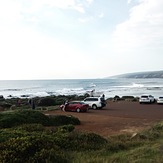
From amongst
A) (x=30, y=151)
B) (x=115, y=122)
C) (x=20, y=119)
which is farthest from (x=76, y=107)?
(x=30, y=151)

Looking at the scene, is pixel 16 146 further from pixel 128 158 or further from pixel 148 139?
pixel 148 139

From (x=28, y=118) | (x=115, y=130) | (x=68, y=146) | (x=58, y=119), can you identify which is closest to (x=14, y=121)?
(x=28, y=118)

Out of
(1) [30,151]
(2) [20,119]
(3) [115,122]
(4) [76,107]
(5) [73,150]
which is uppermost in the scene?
(1) [30,151]

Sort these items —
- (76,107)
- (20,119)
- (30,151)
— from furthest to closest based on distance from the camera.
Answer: (76,107)
(20,119)
(30,151)

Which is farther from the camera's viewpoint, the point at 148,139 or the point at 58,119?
the point at 58,119

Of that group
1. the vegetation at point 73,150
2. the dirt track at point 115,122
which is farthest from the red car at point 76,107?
the vegetation at point 73,150

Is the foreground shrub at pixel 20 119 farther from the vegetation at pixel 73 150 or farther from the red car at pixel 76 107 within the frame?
the red car at pixel 76 107

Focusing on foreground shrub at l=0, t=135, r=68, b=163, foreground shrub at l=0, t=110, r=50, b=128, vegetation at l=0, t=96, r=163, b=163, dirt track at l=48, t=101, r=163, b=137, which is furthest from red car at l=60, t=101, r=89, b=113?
foreground shrub at l=0, t=135, r=68, b=163

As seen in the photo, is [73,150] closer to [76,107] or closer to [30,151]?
[30,151]

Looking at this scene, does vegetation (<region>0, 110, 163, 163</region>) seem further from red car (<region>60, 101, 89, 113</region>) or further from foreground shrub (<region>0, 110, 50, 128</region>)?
red car (<region>60, 101, 89, 113</region>)

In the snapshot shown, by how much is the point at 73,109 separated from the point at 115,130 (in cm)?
1458

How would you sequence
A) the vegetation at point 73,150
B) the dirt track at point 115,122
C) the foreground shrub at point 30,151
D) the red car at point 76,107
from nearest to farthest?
the foreground shrub at point 30,151 → the vegetation at point 73,150 → the dirt track at point 115,122 → the red car at point 76,107

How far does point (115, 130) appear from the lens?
63.2ft

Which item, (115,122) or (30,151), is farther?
(115,122)
